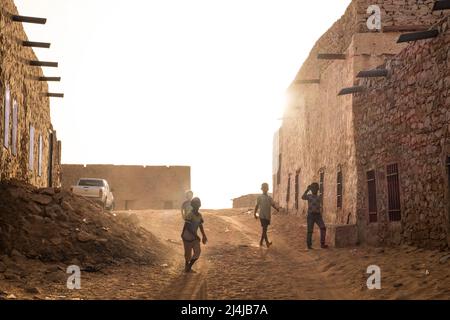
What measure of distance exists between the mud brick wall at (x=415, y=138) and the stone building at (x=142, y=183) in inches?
1081

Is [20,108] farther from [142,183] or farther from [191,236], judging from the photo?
[142,183]

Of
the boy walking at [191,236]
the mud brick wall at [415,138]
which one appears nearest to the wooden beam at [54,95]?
the boy walking at [191,236]

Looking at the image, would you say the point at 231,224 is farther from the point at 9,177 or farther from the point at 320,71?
the point at 9,177

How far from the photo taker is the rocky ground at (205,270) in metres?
8.18

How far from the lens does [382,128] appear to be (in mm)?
13633

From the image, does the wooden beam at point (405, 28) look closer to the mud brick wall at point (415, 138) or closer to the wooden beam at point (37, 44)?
the mud brick wall at point (415, 138)

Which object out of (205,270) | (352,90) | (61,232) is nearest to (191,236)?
(205,270)

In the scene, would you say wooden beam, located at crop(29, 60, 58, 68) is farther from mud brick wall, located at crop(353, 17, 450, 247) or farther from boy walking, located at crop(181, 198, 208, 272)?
mud brick wall, located at crop(353, 17, 450, 247)

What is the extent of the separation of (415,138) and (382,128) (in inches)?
81.0

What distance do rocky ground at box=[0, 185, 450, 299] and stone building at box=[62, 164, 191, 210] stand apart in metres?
25.5

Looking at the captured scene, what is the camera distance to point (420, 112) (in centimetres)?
1138

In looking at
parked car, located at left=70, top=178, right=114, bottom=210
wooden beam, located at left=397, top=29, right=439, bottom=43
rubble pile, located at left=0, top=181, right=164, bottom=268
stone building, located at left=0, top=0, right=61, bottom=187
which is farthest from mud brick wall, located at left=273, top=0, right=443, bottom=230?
stone building, located at left=0, top=0, right=61, bottom=187
